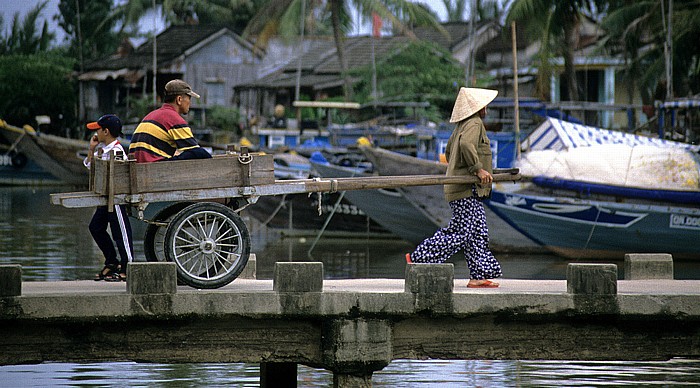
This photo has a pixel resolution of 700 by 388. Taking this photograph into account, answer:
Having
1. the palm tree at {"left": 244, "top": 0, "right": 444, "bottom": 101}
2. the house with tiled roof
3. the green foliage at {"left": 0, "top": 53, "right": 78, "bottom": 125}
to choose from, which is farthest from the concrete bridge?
the green foliage at {"left": 0, "top": 53, "right": 78, "bottom": 125}

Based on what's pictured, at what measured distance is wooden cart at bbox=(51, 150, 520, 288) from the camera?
294 inches

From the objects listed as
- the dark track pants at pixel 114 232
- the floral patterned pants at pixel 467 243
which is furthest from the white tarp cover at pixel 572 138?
the dark track pants at pixel 114 232

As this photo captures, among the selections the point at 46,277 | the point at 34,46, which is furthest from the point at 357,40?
the point at 46,277

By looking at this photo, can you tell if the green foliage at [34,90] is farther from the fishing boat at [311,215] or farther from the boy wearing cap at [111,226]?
the boy wearing cap at [111,226]

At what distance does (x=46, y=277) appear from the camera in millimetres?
16156

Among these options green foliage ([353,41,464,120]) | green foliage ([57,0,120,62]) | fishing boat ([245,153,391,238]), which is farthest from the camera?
green foliage ([57,0,120,62])

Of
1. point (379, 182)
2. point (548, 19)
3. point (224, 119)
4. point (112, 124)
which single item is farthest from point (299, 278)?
point (224, 119)

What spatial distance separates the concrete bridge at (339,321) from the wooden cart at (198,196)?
35 centimetres

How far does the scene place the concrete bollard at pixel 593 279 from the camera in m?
7.26

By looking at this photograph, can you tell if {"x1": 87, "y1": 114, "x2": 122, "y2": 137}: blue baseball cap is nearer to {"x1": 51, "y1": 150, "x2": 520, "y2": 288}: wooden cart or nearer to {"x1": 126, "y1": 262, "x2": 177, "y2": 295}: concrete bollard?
{"x1": 51, "y1": 150, "x2": 520, "y2": 288}: wooden cart

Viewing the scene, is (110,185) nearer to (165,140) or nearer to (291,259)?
(165,140)

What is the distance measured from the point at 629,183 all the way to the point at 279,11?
72.1 feet

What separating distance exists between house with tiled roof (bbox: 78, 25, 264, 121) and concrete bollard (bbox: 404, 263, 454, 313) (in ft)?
127

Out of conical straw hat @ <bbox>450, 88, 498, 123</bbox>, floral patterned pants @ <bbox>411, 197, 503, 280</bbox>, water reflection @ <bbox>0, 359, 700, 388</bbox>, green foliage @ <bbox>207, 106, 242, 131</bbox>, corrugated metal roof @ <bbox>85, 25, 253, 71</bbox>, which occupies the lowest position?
water reflection @ <bbox>0, 359, 700, 388</bbox>
